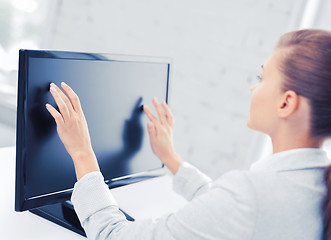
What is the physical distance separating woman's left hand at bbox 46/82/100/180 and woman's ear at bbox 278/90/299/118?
1.34 ft

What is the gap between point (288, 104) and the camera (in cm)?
71

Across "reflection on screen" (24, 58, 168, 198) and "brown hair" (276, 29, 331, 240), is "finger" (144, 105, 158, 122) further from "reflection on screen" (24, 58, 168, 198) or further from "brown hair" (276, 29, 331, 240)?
"brown hair" (276, 29, 331, 240)

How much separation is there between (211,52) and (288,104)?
1.19 metres

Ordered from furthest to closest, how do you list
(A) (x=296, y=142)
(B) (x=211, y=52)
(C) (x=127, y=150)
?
(B) (x=211, y=52)
(C) (x=127, y=150)
(A) (x=296, y=142)

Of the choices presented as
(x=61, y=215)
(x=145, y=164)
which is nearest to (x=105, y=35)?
(x=145, y=164)

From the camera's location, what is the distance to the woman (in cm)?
63

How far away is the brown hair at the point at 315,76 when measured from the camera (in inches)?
26.3

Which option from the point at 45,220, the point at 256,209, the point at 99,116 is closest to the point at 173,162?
the point at 99,116

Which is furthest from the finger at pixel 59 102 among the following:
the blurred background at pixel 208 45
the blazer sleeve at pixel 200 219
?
the blurred background at pixel 208 45

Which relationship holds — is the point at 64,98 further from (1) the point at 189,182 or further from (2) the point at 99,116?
(1) the point at 189,182

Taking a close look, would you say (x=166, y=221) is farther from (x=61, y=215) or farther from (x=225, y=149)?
(x=225, y=149)

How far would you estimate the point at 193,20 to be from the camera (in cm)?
189

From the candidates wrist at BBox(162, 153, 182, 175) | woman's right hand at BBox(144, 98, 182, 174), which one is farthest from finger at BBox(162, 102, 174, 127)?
wrist at BBox(162, 153, 182, 175)

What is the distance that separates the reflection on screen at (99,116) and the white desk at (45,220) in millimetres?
95
